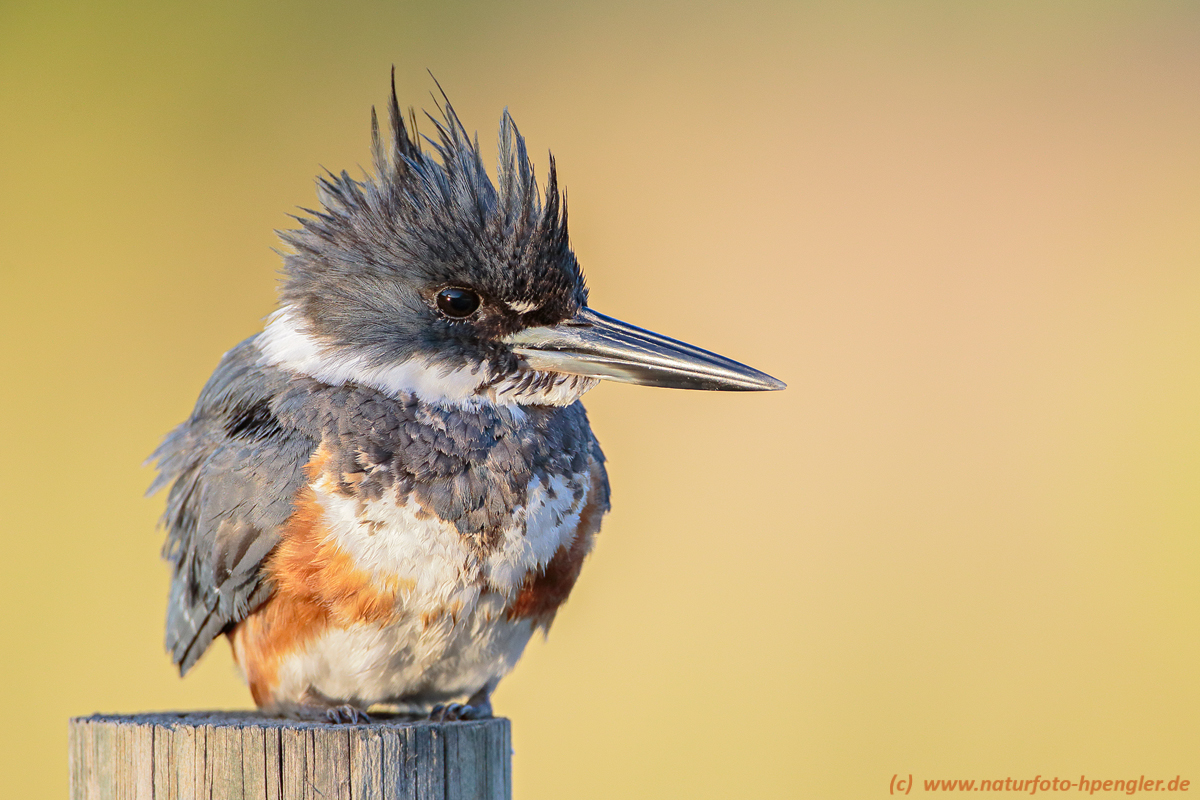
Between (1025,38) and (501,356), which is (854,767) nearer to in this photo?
(501,356)

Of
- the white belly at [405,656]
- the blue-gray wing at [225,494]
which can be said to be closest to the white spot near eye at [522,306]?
the blue-gray wing at [225,494]

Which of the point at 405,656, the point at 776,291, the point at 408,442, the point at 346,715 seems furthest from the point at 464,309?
the point at 776,291

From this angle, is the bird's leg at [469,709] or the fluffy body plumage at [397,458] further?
the bird's leg at [469,709]

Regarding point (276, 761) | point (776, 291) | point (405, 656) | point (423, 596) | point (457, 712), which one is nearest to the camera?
point (276, 761)

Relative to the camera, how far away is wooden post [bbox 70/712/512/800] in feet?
7.07

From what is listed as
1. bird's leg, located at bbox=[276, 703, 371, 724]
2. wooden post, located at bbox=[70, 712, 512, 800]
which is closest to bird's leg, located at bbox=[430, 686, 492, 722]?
bird's leg, located at bbox=[276, 703, 371, 724]

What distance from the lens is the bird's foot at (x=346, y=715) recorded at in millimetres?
2579

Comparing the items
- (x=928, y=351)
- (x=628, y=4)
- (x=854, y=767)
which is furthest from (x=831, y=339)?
(x=628, y=4)

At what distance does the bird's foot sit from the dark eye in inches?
36.7

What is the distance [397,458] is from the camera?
249 cm

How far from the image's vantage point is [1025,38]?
6.53 m

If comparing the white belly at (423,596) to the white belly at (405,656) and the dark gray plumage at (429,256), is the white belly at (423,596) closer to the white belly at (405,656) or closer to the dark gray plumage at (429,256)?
the white belly at (405,656)

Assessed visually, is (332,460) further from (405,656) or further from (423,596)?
(405,656)

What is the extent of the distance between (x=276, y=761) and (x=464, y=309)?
105cm
